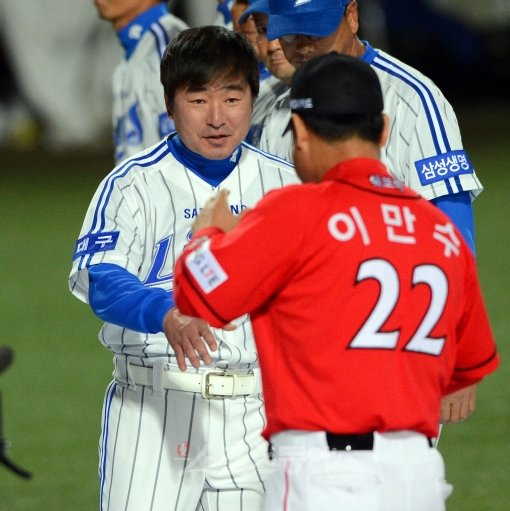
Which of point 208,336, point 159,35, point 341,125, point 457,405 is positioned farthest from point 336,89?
point 159,35

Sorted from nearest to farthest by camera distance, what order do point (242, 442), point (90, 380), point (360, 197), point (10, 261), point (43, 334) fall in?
point (360, 197) < point (242, 442) < point (90, 380) < point (43, 334) < point (10, 261)

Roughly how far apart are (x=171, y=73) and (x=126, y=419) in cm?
112

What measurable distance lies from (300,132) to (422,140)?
4.10ft

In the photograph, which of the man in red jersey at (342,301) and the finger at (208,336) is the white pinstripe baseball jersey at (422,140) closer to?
the man in red jersey at (342,301)

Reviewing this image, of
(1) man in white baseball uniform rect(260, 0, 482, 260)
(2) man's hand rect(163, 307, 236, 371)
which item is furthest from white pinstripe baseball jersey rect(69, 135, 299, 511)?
(1) man in white baseball uniform rect(260, 0, 482, 260)

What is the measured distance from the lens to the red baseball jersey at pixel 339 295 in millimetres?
3391

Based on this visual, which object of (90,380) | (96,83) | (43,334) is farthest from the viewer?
(96,83)

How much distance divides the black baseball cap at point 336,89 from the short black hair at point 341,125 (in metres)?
0.01

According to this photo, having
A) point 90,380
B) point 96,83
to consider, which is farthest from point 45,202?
point 90,380

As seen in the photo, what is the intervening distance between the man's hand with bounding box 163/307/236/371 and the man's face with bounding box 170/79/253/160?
Result: 2.54ft

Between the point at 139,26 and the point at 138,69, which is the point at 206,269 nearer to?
the point at 138,69

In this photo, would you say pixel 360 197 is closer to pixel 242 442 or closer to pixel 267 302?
pixel 267 302

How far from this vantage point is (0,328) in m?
10.5

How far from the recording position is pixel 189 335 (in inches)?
148
